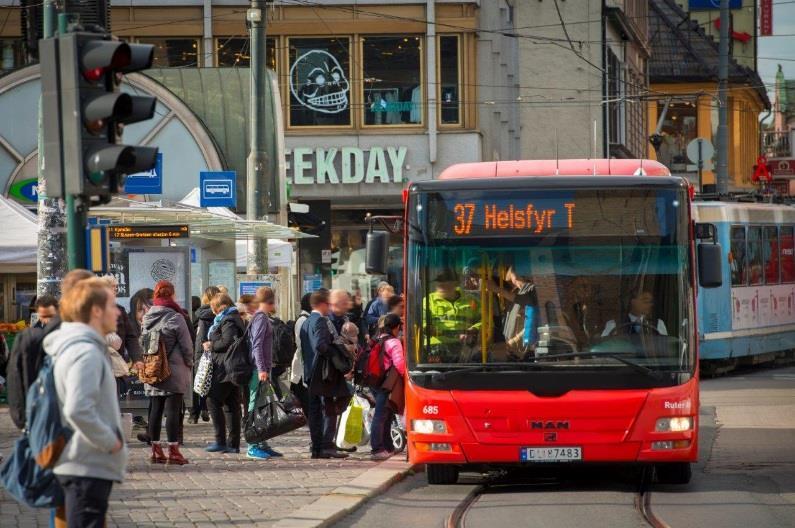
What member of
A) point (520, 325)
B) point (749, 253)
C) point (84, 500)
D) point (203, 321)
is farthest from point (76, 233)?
point (749, 253)

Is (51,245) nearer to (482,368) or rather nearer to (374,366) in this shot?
(482,368)

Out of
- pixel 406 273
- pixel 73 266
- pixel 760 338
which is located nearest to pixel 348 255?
pixel 760 338

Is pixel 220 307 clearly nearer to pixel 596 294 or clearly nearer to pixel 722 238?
pixel 596 294

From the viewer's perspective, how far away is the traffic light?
889cm

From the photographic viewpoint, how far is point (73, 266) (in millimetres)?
9227

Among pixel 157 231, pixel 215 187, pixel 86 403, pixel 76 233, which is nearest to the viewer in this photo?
pixel 86 403

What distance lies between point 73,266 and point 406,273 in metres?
5.30

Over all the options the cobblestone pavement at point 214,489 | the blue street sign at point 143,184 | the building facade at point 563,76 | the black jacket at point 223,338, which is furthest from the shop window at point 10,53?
the black jacket at point 223,338

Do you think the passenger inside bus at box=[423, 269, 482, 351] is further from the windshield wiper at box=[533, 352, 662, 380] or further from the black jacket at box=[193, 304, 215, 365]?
the black jacket at box=[193, 304, 215, 365]

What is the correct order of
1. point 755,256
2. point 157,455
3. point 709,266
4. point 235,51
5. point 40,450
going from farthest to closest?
point 235,51 → point 755,256 → point 157,455 → point 709,266 → point 40,450

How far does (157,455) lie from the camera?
49.5 feet

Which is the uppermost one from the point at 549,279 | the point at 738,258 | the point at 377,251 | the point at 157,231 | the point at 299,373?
the point at 157,231

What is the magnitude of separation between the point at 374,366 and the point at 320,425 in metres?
0.76

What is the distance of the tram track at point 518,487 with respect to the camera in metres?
11.9
